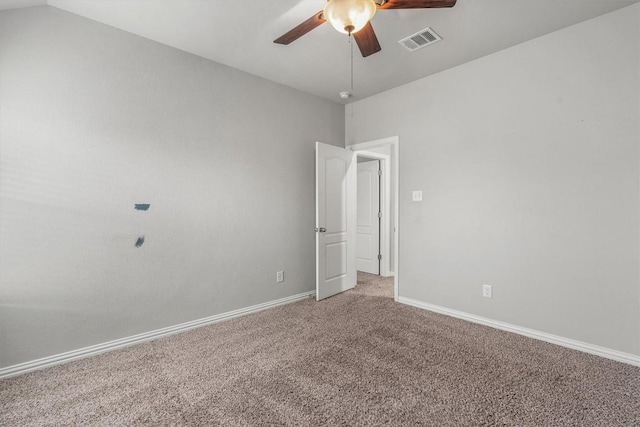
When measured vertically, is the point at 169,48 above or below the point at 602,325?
above

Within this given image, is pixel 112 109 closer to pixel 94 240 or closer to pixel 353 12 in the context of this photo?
pixel 94 240

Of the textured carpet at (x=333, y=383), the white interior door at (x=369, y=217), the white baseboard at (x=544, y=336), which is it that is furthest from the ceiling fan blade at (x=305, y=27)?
the white interior door at (x=369, y=217)

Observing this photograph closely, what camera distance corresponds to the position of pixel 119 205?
8.09 ft

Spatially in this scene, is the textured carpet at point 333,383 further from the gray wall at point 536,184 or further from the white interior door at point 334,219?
the white interior door at point 334,219

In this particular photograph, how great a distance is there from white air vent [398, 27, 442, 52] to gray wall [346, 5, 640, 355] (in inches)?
7.6

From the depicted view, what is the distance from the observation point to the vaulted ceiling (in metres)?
2.18

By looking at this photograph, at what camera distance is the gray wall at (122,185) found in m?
2.09

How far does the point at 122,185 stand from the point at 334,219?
237 centimetres

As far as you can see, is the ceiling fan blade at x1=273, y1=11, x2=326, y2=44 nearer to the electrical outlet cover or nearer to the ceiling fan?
the ceiling fan

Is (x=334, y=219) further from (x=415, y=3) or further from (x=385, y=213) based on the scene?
(x=415, y=3)

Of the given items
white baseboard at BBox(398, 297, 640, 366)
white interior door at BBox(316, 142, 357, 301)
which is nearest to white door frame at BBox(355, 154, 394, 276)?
white interior door at BBox(316, 142, 357, 301)

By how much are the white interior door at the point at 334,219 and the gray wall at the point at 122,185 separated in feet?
1.59

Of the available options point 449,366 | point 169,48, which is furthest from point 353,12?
point 449,366

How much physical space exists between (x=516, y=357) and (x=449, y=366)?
1.95 ft
